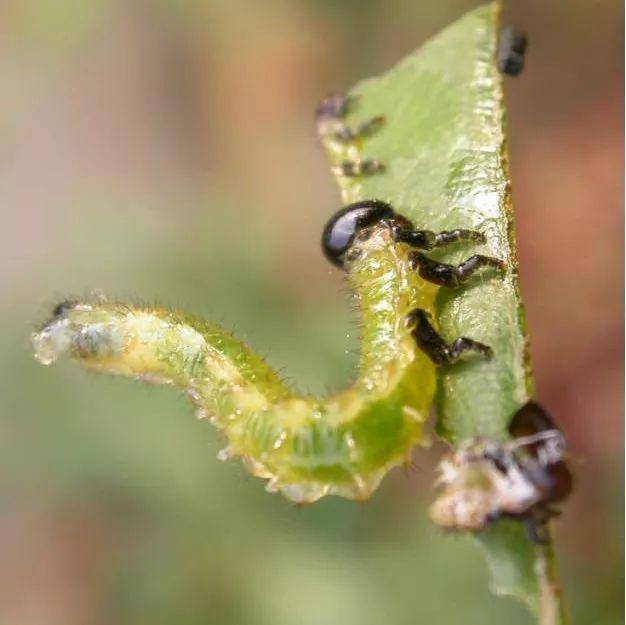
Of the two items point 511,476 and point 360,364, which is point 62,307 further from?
point 511,476

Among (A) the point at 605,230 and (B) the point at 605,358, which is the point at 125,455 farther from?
(A) the point at 605,230

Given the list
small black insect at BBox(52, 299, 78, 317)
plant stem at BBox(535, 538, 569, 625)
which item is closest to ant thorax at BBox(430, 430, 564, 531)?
plant stem at BBox(535, 538, 569, 625)

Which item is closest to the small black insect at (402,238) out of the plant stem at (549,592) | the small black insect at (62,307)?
the plant stem at (549,592)

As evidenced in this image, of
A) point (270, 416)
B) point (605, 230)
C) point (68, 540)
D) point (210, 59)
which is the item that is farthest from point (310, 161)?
point (270, 416)

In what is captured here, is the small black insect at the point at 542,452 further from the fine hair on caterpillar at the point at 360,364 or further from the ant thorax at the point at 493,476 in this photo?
the fine hair on caterpillar at the point at 360,364

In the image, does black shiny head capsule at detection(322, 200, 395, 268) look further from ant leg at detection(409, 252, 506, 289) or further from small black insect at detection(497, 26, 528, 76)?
small black insect at detection(497, 26, 528, 76)
